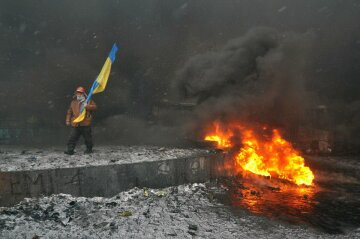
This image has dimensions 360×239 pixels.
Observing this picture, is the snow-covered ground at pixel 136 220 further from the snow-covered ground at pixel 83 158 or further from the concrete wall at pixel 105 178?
the snow-covered ground at pixel 83 158

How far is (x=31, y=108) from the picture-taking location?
14.6 m

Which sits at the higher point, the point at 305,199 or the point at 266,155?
the point at 266,155

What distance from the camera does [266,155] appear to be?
10734mm

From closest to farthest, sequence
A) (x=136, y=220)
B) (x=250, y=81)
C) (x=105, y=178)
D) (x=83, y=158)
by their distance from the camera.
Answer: (x=136, y=220), (x=105, y=178), (x=83, y=158), (x=250, y=81)

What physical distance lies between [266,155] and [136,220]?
6188 millimetres

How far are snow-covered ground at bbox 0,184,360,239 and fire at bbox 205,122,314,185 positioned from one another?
3229mm

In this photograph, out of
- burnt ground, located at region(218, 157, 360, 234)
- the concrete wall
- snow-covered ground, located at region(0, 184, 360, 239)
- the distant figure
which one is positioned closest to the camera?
snow-covered ground, located at region(0, 184, 360, 239)

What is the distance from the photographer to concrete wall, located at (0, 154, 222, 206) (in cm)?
654

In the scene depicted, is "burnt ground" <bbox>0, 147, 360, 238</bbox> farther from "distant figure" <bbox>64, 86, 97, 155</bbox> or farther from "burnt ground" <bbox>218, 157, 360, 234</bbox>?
"distant figure" <bbox>64, 86, 97, 155</bbox>

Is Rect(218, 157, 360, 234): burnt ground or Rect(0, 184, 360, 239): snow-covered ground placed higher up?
Rect(0, 184, 360, 239): snow-covered ground

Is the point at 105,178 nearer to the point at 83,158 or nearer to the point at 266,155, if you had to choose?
the point at 83,158

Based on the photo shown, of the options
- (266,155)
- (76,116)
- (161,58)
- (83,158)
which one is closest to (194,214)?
(83,158)

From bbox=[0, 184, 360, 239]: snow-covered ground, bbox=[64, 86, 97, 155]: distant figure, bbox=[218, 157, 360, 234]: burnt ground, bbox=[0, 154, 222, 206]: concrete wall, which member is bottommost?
bbox=[218, 157, 360, 234]: burnt ground

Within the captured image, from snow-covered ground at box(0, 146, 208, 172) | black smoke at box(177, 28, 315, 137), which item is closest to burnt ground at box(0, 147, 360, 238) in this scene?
snow-covered ground at box(0, 146, 208, 172)
